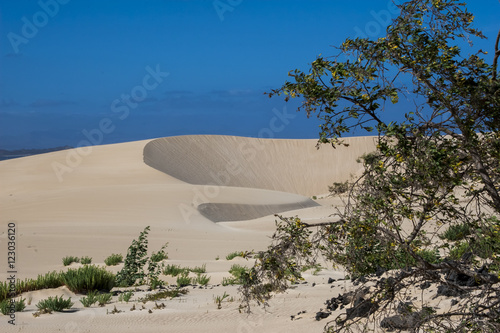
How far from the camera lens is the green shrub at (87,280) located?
28.3 ft

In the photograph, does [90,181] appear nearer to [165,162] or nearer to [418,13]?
[165,162]

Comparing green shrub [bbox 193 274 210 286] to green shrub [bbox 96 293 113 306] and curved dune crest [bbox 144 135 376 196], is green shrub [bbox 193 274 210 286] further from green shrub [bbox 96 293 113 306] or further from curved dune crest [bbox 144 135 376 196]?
curved dune crest [bbox 144 135 376 196]

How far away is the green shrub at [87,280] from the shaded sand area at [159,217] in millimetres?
165

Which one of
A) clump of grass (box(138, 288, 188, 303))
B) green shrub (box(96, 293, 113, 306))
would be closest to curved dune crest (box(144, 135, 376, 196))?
clump of grass (box(138, 288, 188, 303))

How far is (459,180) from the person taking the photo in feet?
12.8

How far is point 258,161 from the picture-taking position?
71750 mm

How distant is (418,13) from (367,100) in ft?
3.05

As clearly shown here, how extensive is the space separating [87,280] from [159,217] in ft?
49.7

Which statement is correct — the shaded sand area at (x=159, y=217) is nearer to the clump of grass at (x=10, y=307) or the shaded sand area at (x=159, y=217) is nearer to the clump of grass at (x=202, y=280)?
the clump of grass at (x=10, y=307)

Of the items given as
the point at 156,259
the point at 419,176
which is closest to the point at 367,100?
the point at 419,176

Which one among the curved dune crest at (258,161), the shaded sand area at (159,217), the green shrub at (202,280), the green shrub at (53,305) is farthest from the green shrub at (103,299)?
the curved dune crest at (258,161)

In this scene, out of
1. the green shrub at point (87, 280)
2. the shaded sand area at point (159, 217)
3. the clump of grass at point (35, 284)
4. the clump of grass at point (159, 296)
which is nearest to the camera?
the shaded sand area at point (159, 217)

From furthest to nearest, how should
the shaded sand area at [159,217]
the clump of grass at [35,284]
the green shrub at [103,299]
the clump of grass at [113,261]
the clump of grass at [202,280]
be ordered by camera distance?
the clump of grass at [113,261] < the clump of grass at [202,280] < the clump of grass at [35,284] < the green shrub at [103,299] < the shaded sand area at [159,217]

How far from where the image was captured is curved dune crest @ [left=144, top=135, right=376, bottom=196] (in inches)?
2307
